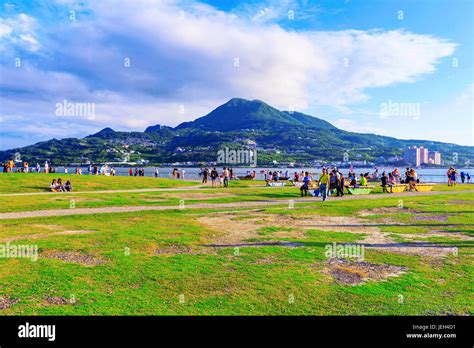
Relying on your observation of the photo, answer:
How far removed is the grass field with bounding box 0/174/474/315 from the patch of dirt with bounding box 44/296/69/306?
0.02 m

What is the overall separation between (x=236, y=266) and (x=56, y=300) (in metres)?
4.58

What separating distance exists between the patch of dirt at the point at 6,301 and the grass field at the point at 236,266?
27 mm

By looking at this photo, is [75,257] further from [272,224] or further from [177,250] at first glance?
[272,224]

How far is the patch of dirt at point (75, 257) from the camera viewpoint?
10.2 metres

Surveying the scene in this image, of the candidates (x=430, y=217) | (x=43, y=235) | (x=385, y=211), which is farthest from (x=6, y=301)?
(x=385, y=211)

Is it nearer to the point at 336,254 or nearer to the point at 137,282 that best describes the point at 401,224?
the point at 336,254

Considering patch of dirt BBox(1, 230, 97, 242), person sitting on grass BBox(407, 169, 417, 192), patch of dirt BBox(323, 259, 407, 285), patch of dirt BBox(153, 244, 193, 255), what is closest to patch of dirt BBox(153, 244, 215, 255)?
patch of dirt BBox(153, 244, 193, 255)

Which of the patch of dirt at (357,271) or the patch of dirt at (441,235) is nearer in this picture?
the patch of dirt at (357,271)

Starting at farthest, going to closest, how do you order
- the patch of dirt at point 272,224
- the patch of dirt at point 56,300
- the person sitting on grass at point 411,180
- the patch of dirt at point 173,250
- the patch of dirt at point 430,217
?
1. the person sitting on grass at point 411,180
2. the patch of dirt at point 430,217
3. the patch of dirt at point 272,224
4. the patch of dirt at point 173,250
5. the patch of dirt at point 56,300

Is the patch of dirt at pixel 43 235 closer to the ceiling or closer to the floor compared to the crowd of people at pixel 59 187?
closer to the floor

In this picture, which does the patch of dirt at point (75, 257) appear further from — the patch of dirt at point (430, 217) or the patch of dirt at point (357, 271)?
the patch of dirt at point (430, 217)

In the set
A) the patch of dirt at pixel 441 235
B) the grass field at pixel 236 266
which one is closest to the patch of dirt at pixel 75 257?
the grass field at pixel 236 266

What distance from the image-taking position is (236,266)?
9.99 metres
